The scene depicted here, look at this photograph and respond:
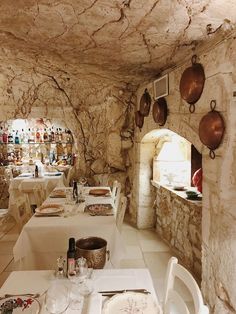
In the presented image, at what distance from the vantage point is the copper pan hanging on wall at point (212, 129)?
2133 millimetres

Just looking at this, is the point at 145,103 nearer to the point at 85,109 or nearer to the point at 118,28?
the point at 85,109

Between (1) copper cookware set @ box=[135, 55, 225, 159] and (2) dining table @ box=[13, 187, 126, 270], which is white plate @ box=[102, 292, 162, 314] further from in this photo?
(1) copper cookware set @ box=[135, 55, 225, 159]

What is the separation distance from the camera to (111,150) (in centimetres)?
539

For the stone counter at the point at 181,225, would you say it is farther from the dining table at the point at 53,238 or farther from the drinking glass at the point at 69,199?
the drinking glass at the point at 69,199

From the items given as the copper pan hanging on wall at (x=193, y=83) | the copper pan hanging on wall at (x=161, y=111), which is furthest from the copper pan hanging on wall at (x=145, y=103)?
the copper pan hanging on wall at (x=193, y=83)

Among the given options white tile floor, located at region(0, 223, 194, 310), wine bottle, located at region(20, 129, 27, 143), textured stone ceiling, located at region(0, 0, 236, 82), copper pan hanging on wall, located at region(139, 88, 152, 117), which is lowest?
white tile floor, located at region(0, 223, 194, 310)

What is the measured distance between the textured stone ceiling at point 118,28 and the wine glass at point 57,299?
6.05 feet

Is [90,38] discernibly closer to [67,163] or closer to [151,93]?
[151,93]

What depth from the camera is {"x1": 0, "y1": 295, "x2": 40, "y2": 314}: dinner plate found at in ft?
4.34

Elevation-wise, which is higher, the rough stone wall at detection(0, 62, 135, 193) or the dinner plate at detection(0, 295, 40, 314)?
the rough stone wall at detection(0, 62, 135, 193)

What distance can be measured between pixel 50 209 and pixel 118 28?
1950 mm

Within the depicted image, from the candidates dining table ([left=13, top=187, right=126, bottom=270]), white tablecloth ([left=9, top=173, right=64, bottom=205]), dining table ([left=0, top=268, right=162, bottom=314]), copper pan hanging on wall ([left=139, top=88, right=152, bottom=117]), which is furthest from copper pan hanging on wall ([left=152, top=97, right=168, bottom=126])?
white tablecloth ([left=9, top=173, right=64, bottom=205])

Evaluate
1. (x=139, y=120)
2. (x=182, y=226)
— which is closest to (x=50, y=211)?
(x=182, y=226)

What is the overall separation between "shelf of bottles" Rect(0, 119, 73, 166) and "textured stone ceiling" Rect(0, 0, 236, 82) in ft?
11.7
